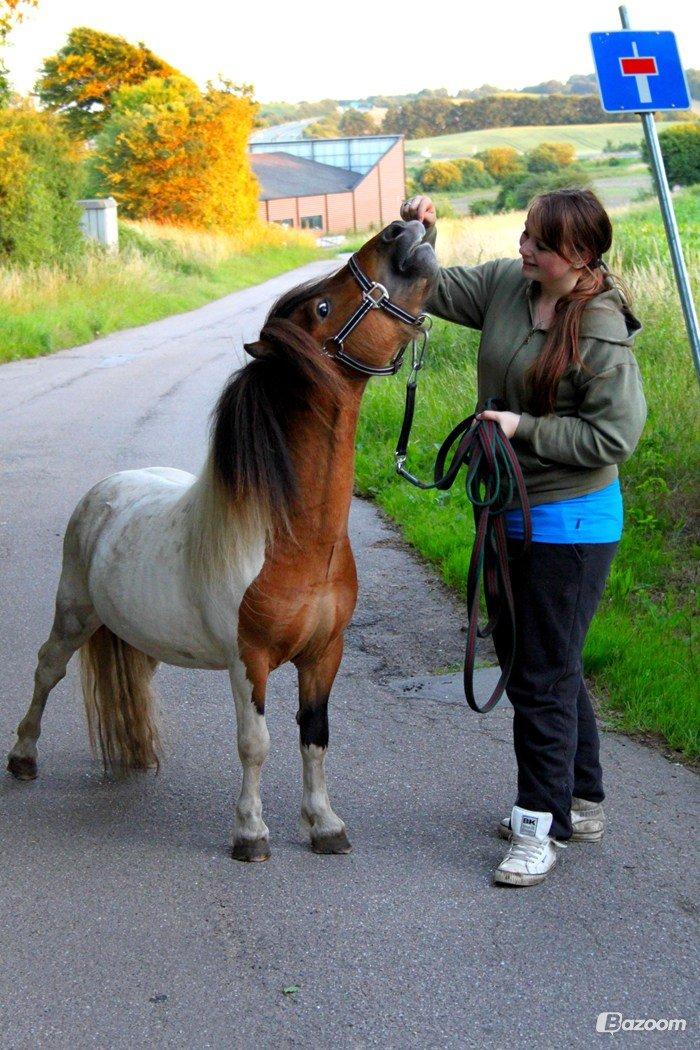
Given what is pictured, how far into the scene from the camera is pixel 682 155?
146 ft

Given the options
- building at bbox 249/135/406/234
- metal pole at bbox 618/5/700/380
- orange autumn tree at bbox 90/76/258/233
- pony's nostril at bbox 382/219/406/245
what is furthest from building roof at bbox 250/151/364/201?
pony's nostril at bbox 382/219/406/245

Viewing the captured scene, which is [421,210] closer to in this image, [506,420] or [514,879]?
[506,420]

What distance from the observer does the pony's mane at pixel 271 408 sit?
3.16 metres

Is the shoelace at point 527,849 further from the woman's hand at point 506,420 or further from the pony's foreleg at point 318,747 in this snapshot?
the woman's hand at point 506,420

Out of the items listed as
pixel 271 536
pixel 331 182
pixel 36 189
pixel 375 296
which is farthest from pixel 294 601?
pixel 331 182

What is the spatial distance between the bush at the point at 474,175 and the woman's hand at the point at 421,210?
70.1 m

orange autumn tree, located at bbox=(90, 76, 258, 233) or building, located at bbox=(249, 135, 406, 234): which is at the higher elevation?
building, located at bbox=(249, 135, 406, 234)

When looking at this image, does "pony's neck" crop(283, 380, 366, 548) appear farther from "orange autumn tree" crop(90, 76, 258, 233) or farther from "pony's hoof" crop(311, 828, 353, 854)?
"orange autumn tree" crop(90, 76, 258, 233)

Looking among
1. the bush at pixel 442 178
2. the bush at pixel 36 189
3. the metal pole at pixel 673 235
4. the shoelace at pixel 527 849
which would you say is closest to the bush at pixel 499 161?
the bush at pixel 442 178

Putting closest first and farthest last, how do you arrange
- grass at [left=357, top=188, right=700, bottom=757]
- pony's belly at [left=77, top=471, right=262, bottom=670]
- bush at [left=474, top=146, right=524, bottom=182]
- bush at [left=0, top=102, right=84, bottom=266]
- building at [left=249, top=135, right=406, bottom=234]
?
pony's belly at [left=77, top=471, right=262, bottom=670] < grass at [left=357, top=188, right=700, bottom=757] < bush at [left=0, top=102, right=84, bottom=266] < building at [left=249, top=135, right=406, bottom=234] < bush at [left=474, top=146, right=524, bottom=182]

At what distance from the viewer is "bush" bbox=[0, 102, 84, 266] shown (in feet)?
73.4

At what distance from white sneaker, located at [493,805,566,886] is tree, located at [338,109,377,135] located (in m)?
130

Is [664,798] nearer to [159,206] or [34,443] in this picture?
[34,443]

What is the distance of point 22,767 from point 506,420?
7.66ft
